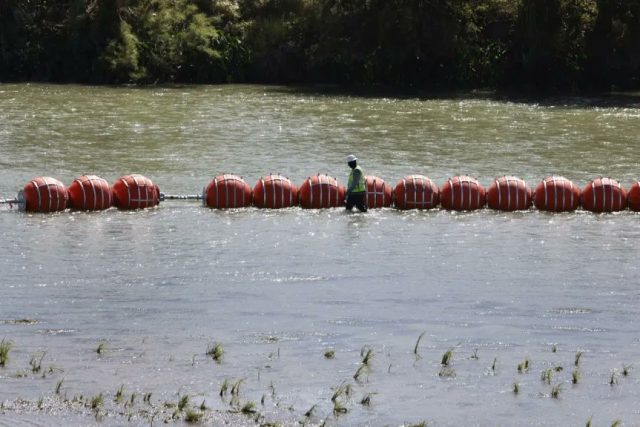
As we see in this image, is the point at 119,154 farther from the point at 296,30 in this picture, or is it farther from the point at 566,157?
the point at 296,30

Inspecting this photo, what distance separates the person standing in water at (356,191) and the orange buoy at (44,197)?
683 centimetres

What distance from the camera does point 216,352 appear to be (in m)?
19.4

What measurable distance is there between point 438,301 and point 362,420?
22.2 ft

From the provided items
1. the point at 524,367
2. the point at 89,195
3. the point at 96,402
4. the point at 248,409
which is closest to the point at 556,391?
the point at 524,367

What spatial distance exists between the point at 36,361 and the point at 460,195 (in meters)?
15.6

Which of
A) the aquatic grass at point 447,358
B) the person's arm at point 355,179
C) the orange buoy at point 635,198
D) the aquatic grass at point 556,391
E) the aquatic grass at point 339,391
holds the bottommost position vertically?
the aquatic grass at point 556,391

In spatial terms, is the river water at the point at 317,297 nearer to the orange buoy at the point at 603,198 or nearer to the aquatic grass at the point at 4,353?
the aquatic grass at the point at 4,353

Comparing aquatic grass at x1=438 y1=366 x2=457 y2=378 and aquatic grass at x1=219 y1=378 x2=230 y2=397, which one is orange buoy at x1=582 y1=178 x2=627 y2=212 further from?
aquatic grass at x1=219 y1=378 x2=230 y2=397

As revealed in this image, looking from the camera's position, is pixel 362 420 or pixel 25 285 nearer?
pixel 362 420

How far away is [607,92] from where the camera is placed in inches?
2307

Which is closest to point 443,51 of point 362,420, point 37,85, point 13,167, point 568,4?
point 568,4

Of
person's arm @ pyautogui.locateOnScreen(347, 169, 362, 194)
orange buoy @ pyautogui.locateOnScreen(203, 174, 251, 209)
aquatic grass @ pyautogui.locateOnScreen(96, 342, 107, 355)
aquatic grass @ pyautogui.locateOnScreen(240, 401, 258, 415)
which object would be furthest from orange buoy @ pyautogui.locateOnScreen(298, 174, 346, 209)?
aquatic grass @ pyautogui.locateOnScreen(240, 401, 258, 415)

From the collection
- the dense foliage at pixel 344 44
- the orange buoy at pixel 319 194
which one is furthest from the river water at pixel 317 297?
the dense foliage at pixel 344 44

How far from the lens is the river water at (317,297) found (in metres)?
17.6
